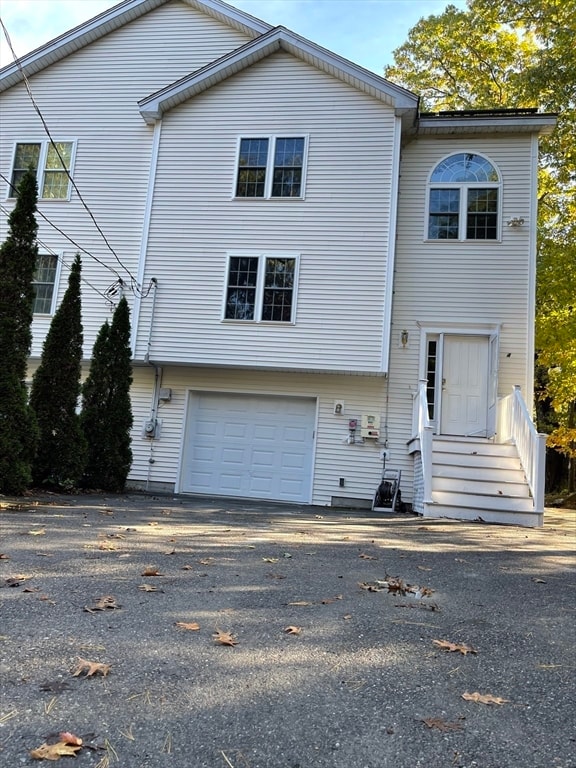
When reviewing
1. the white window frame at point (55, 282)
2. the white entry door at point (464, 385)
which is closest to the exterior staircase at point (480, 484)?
the white entry door at point (464, 385)

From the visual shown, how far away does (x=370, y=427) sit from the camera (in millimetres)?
10711

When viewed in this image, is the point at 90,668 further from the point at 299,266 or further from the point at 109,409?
the point at 299,266

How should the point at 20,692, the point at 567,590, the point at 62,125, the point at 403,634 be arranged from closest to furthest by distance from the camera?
the point at 20,692 → the point at 403,634 → the point at 567,590 → the point at 62,125

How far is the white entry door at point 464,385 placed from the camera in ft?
34.8

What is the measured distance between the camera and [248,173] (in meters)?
11.4

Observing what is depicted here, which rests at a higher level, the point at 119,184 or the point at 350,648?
the point at 119,184

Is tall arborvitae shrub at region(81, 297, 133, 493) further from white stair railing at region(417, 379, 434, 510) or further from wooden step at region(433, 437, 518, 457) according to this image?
wooden step at region(433, 437, 518, 457)

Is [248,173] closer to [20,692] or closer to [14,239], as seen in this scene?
[14,239]

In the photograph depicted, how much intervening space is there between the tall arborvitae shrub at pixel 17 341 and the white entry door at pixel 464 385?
7.16 metres

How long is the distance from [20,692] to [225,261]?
9.86 meters

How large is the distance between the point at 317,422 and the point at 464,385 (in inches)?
114

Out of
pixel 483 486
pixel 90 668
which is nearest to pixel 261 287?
pixel 483 486

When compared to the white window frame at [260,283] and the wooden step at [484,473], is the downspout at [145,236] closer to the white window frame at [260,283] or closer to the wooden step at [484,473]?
the white window frame at [260,283]

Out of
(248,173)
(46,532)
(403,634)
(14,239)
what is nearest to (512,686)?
(403,634)
